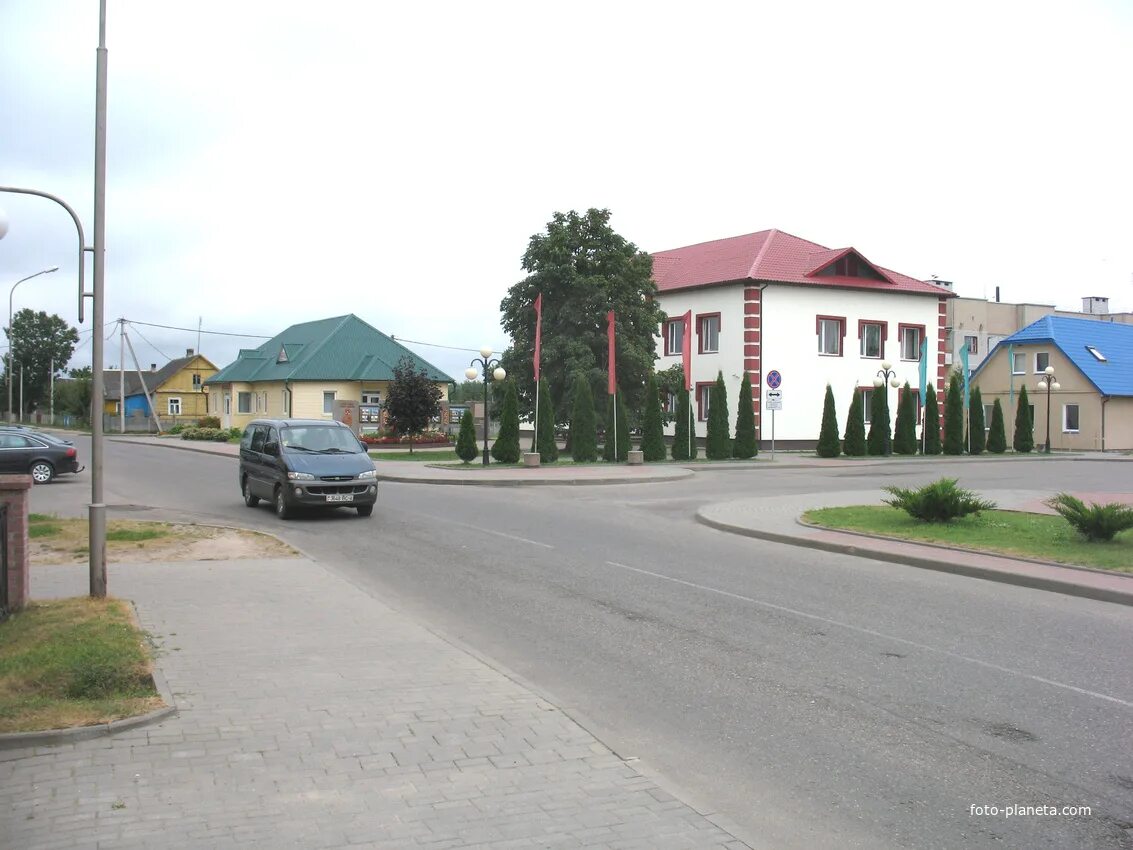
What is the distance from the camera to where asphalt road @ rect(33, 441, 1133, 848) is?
4703mm

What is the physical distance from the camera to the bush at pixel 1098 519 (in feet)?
42.0

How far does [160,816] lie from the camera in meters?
4.18

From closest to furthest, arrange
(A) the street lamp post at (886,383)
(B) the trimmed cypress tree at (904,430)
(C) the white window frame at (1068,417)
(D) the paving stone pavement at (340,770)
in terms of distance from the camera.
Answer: (D) the paving stone pavement at (340,770)
(A) the street lamp post at (886,383)
(B) the trimmed cypress tree at (904,430)
(C) the white window frame at (1068,417)

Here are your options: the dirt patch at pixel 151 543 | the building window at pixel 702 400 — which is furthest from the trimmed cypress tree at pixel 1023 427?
the dirt patch at pixel 151 543

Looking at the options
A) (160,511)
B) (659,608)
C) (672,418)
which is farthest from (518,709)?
(672,418)

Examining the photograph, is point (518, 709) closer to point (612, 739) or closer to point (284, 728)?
point (612, 739)

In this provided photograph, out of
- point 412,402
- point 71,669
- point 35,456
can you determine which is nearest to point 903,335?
point 412,402

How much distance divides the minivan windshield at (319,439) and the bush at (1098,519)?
11.9 metres

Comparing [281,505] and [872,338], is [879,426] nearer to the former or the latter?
[872,338]

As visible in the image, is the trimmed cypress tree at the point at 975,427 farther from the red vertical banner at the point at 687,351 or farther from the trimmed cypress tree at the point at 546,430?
the trimmed cypress tree at the point at 546,430

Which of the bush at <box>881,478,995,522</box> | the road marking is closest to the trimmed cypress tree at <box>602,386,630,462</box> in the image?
the bush at <box>881,478,995,522</box>

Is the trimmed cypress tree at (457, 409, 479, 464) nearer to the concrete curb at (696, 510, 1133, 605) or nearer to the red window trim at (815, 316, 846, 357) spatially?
the concrete curb at (696, 510, 1133, 605)

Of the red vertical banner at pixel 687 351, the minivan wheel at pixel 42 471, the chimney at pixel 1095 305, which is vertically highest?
the chimney at pixel 1095 305

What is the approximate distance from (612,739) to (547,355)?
3238 centimetres
